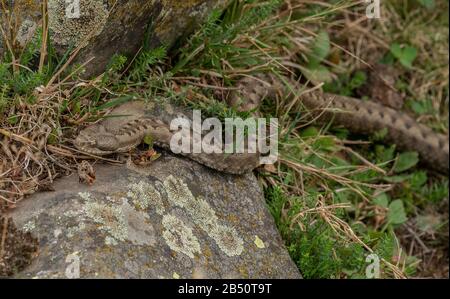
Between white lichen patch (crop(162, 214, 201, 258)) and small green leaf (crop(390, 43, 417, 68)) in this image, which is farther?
small green leaf (crop(390, 43, 417, 68))

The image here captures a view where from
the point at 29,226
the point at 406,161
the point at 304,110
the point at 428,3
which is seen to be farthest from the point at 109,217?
the point at 428,3

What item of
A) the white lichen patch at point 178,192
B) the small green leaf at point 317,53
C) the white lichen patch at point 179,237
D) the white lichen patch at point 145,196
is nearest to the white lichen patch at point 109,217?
the white lichen patch at point 145,196

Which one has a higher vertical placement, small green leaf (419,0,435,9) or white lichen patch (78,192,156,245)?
small green leaf (419,0,435,9)

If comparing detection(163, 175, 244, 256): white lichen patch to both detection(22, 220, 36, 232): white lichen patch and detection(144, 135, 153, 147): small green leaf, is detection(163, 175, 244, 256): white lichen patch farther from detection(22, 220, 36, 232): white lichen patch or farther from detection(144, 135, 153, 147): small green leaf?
detection(22, 220, 36, 232): white lichen patch

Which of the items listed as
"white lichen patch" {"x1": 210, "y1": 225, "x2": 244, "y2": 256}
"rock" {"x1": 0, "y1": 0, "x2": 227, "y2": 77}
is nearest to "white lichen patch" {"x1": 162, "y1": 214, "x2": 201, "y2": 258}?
"white lichen patch" {"x1": 210, "y1": 225, "x2": 244, "y2": 256}

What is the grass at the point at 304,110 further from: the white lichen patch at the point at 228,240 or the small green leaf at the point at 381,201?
the white lichen patch at the point at 228,240

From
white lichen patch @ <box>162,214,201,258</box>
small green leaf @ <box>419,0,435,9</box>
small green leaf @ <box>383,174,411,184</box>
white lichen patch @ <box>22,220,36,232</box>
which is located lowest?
small green leaf @ <box>383,174,411,184</box>
